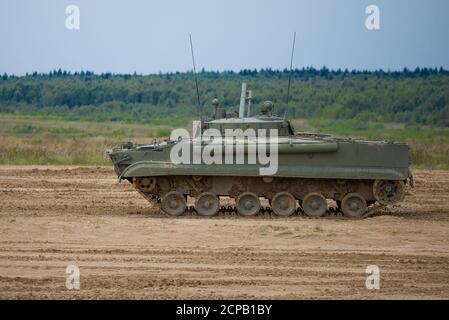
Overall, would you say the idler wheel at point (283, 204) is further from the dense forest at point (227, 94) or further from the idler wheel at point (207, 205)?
the dense forest at point (227, 94)

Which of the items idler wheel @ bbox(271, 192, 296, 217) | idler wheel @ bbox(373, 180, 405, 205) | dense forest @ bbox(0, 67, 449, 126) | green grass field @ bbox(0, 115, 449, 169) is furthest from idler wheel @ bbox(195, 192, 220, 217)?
dense forest @ bbox(0, 67, 449, 126)

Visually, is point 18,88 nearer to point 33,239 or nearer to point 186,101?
point 186,101

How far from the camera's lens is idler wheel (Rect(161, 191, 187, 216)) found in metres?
21.6

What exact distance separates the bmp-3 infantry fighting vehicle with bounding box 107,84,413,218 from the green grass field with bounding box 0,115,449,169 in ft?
44.4

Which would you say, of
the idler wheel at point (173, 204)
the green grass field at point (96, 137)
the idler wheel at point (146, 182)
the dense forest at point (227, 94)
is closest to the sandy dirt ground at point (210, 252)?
the idler wheel at point (173, 204)

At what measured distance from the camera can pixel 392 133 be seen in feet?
170

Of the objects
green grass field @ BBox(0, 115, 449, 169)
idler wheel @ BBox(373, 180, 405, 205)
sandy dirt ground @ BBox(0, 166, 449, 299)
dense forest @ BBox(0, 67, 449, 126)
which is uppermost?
dense forest @ BBox(0, 67, 449, 126)

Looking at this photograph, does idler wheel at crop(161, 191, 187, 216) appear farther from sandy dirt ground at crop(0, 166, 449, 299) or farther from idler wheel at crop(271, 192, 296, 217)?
idler wheel at crop(271, 192, 296, 217)

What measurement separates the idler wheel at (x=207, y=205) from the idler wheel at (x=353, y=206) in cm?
230

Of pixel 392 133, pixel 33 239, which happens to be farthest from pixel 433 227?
pixel 392 133

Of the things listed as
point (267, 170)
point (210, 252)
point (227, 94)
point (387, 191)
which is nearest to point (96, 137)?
point (227, 94)

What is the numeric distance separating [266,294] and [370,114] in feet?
168

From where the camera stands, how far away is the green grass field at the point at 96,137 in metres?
36.0

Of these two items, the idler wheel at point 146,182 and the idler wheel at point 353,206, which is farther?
the idler wheel at point 353,206
